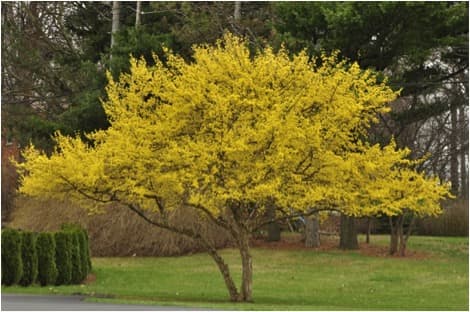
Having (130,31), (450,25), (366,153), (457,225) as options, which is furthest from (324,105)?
(457,225)

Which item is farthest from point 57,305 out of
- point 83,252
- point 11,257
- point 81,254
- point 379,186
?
point 83,252

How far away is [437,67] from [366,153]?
1160 centimetres

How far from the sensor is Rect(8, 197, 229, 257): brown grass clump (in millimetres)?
27281

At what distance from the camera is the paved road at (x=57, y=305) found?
12930mm

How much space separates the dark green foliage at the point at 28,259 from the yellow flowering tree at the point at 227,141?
361cm

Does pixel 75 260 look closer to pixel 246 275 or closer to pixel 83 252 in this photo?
pixel 83 252

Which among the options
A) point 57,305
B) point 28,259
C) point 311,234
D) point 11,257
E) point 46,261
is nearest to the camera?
point 57,305

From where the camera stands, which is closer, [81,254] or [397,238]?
[81,254]

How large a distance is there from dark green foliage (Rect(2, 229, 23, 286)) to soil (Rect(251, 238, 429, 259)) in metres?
13.1

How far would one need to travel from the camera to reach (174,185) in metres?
14.1

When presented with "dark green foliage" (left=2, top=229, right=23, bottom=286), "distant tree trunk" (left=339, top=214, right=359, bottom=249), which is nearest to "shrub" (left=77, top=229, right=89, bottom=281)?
"dark green foliage" (left=2, top=229, right=23, bottom=286)

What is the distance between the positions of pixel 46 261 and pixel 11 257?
960 mm

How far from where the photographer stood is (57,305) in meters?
13.8

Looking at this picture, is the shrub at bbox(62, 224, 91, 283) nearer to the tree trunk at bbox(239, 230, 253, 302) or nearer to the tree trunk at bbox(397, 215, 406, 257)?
the tree trunk at bbox(239, 230, 253, 302)
